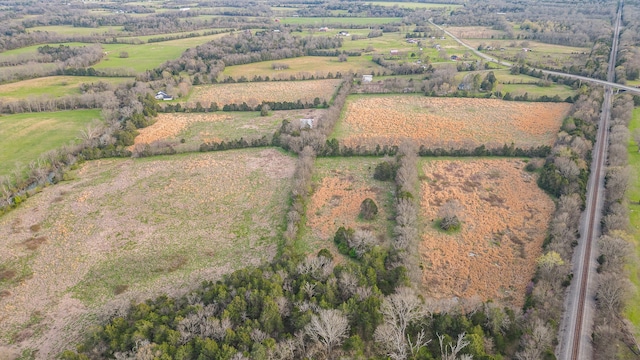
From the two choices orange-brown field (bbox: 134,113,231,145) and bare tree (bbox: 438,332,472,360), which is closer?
bare tree (bbox: 438,332,472,360)

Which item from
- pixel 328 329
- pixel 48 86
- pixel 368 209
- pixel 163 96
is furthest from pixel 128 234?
pixel 48 86

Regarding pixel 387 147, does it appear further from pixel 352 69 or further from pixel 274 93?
pixel 352 69

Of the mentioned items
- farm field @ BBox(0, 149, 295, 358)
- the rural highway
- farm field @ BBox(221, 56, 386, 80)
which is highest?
farm field @ BBox(221, 56, 386, 80)

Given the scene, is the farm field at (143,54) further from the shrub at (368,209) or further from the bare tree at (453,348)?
the bare tree at (453,348)

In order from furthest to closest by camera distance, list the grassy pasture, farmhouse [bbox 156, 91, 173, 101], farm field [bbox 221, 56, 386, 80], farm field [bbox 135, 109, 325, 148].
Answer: the grassy pasture, farm field [bbox 221, 56, 386, 80], farmhouse [bbox 156, 91, 173, 101], farm field [bbox 135, 109, 325, 148]

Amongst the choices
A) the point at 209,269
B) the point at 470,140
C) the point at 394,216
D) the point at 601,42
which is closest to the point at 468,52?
the point at 601,42

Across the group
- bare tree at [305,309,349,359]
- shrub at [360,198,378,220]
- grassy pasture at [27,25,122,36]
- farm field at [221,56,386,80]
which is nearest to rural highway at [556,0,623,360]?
bare tree at [305,309,349,359]

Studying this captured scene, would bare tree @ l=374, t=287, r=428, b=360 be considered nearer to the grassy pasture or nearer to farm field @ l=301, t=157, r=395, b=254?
farm field @ l=301, t=157, r=395, b=254
